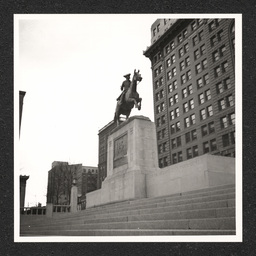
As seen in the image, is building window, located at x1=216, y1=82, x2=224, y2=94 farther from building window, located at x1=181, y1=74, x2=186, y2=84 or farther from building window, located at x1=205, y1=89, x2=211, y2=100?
building window, located at x1=181, y1=74, x2=186, y2=84

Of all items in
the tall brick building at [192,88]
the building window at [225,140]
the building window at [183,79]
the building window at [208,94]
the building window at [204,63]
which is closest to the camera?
the building window at [225,140]

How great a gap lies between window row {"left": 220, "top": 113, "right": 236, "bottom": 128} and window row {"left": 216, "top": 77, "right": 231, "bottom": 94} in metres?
3.78

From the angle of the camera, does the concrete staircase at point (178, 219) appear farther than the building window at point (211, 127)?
No

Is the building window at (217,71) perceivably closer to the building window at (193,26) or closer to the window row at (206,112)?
the window row at (206,112)

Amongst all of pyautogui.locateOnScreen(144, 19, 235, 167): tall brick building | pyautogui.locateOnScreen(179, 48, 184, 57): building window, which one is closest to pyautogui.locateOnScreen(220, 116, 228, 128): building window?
pyautogui.locateOnScreen(144, 19, 235, 167): tall brick building

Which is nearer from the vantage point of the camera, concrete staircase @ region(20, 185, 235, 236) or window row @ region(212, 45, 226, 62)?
concrete staircase @ region(20, 185, 235, 236)

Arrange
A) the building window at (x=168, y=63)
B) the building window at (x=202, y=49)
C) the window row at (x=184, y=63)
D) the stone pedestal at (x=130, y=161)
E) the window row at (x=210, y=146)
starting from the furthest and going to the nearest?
1. the building window at (x=168, y=63)
2. the window row at (x=184, y=63)
3. the building window at (x=202, y=49)
4. the window row at (x=210, y=146)
5. the stone pedestal at (x=130, y=161)

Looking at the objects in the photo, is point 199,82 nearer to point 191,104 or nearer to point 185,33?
point 191,104

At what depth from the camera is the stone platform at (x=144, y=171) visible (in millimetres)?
13188

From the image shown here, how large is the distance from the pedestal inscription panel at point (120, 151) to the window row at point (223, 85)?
2762cm

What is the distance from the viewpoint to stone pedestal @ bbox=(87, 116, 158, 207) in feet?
52.6

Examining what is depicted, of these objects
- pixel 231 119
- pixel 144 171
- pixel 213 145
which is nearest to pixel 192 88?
pixel 213 145

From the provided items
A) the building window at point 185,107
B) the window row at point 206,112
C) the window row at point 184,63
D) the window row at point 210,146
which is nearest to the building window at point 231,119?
the window row at point 206,112
